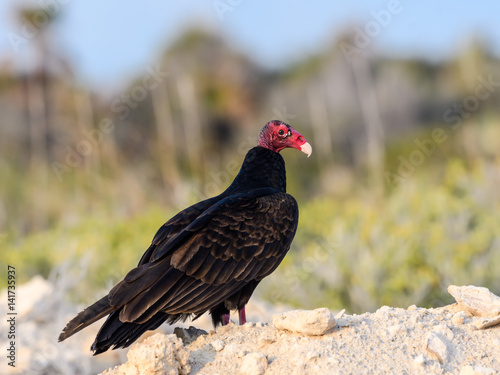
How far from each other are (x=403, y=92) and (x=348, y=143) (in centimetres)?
434

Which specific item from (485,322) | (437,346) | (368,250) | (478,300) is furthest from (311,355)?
(368,250)

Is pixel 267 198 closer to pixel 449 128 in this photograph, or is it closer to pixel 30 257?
pixel 30 257

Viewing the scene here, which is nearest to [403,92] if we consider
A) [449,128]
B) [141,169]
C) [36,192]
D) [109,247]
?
[449,128]

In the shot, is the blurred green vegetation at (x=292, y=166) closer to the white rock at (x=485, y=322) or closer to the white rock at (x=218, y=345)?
the white rock at (x=485, y=322)

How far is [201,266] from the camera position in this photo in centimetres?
396

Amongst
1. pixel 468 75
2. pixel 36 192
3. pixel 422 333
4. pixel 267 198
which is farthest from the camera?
pixel 468 75

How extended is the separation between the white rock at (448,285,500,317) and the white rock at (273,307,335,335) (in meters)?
0.86

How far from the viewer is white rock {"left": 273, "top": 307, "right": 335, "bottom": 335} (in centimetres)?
348

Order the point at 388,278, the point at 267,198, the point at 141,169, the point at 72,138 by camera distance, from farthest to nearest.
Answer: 1. the point at 72,138
2. the point at 141,169
3. the point at 388,278
4. the point at 267,198

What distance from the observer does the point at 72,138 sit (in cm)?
1827

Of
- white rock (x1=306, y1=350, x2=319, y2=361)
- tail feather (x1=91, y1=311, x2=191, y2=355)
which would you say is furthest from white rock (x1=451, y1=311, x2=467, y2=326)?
tail feather (x1=91, y1=311, x2=191, y2=355)

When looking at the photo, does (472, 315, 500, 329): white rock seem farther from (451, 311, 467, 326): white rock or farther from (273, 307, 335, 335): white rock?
(273, 307, 335, 335): white rock

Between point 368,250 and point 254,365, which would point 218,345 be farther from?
point 368,250

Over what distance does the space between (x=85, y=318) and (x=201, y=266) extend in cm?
73
